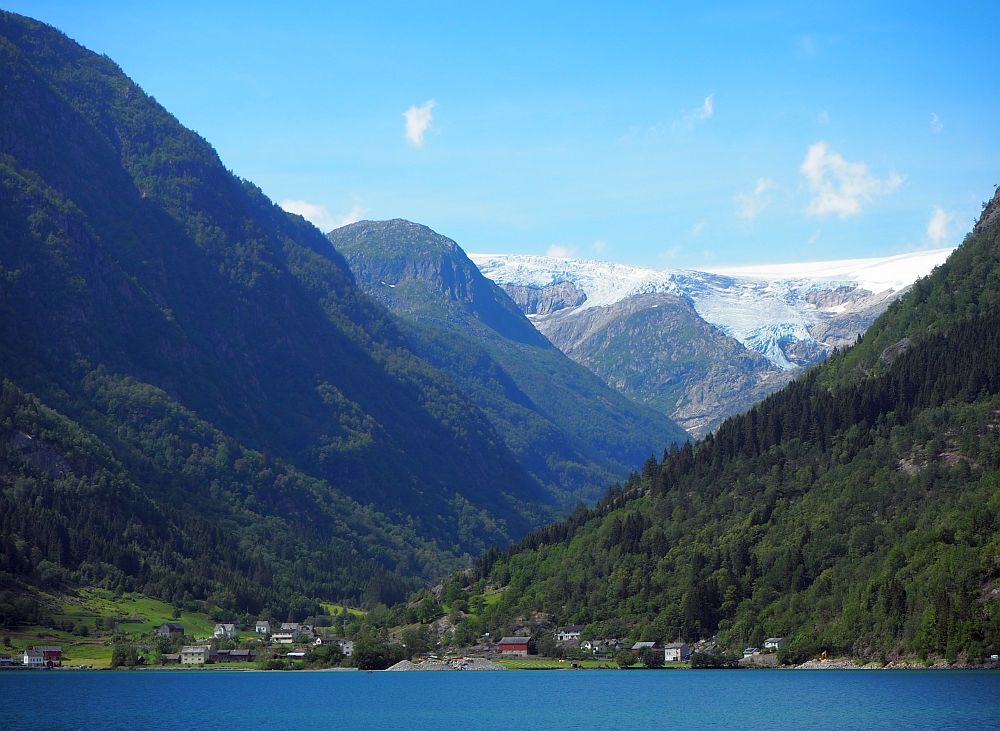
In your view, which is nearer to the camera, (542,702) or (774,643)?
(542,702)

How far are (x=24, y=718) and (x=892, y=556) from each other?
109m

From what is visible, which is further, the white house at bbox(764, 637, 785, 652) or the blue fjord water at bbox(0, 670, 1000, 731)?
the white house at bbox(764, 637, 785, 652)

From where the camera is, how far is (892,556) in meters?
190

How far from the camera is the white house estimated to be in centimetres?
19539

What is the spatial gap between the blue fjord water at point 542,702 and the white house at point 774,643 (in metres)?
4.85

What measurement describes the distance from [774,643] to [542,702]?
50021mm

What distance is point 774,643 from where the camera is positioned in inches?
7761

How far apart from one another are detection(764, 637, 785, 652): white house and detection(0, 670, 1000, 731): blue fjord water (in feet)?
15.9

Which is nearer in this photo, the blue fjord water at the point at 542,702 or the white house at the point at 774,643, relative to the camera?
the blue fjord water at the point at 542,702

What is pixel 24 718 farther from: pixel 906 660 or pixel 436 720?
pixel 906 660

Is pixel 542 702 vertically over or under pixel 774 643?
over

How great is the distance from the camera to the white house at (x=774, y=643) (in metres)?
195

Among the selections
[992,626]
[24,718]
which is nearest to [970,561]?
[992,626]

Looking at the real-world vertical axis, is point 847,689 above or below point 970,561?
below
